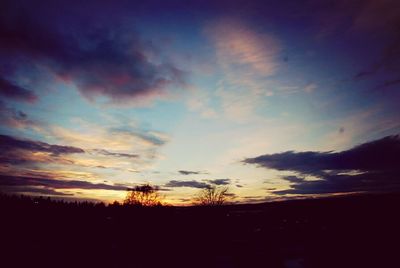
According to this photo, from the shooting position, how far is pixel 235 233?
29.3ft

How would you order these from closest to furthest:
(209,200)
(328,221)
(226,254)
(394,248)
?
(394,248) → (226,254) → (328,221) → (209,200)

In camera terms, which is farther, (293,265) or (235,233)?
(235,233)

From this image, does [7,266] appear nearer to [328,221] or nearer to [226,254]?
[226,254]

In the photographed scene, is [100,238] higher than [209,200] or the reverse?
the reverse

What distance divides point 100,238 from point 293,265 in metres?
7.20

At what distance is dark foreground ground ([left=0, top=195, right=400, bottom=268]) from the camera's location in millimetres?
6672

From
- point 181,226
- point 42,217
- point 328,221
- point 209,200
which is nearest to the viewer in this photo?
point 328,221

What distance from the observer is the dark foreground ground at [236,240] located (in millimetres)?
6672

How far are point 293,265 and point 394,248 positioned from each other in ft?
7.79

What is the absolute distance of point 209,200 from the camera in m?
75.1

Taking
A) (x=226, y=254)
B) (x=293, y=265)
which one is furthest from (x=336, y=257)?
(x=226, y=254)

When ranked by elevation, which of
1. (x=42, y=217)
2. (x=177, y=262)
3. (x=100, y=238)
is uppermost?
(x=42, y=217)

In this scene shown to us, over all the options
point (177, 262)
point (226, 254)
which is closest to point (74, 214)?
point (177, 262)

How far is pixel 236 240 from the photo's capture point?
317 inches
